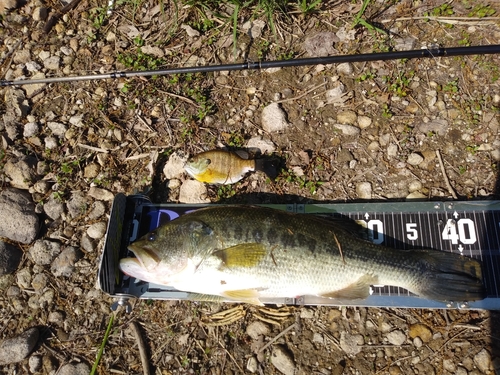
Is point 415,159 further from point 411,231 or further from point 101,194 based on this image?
point 101,194

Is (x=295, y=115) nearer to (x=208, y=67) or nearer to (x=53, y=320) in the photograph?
(x=208, y=67)

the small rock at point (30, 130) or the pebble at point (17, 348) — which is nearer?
→ the pebble at point (17, 348)

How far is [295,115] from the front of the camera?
4.63 m

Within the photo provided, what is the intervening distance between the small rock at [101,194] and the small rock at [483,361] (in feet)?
14.0

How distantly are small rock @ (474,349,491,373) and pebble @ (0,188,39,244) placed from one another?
498 centimetres

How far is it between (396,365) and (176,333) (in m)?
2.29

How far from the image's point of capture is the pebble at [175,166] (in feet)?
15.1

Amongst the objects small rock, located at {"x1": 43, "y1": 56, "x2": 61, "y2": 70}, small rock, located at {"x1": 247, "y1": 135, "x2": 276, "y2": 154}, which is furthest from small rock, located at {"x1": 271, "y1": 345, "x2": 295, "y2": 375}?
small rock, located at {"x1": 43, "y1": 56, "x2": 61, "y2": 70}

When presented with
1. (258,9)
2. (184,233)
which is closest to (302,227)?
(184,233)

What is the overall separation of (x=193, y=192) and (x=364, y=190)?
1954mm

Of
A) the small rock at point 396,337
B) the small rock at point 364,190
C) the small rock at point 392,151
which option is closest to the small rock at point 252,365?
the small rock at point 396,337

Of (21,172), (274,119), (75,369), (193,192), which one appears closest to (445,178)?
(274,119)

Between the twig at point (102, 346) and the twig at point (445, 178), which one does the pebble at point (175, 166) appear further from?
the twig at point (445, 178)

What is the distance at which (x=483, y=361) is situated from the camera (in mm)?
3697
